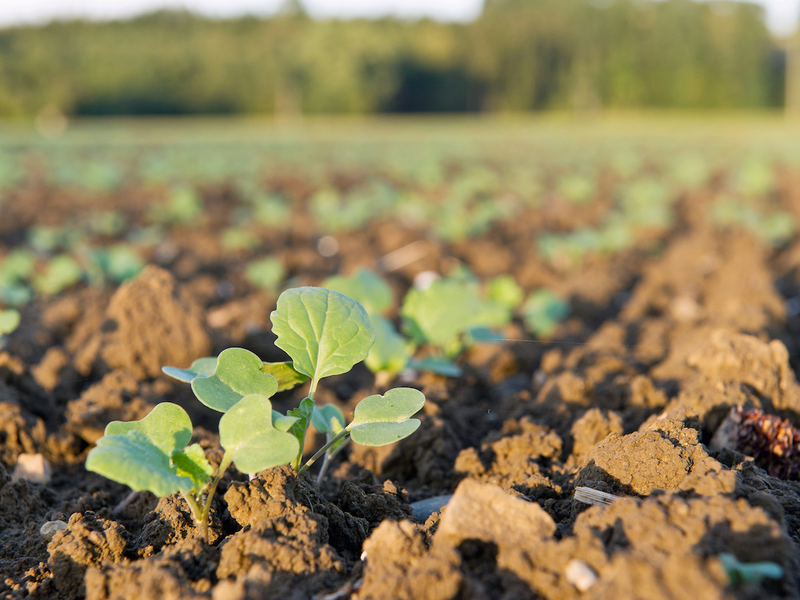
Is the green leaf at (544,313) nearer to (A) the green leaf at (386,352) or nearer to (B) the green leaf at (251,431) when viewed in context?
(A) the green leaf at (386,352)

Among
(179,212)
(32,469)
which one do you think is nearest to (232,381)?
(32,469)

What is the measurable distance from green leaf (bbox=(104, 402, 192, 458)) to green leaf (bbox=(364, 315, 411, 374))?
2.83 feet

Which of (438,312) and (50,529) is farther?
(438,312)

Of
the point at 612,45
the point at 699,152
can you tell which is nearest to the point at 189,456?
the point at 699,152

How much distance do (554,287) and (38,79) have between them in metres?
44.9

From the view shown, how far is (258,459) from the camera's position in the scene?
1.13 meters

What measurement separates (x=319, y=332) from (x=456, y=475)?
→ 1.81 feet

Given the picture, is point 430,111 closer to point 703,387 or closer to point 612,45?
point 612,45

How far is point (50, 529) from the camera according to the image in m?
1.36

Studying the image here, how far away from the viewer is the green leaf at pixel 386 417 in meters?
1.28

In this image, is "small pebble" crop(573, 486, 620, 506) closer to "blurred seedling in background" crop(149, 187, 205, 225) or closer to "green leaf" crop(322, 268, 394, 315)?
"green leaf" crop(322, 268, 394, 315)

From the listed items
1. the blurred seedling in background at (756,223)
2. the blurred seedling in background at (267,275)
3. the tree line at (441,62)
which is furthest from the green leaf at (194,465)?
the tree line at (441,62)

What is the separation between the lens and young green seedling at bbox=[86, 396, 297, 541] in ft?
3.51

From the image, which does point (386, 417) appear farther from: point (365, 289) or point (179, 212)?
point (179, 212)
